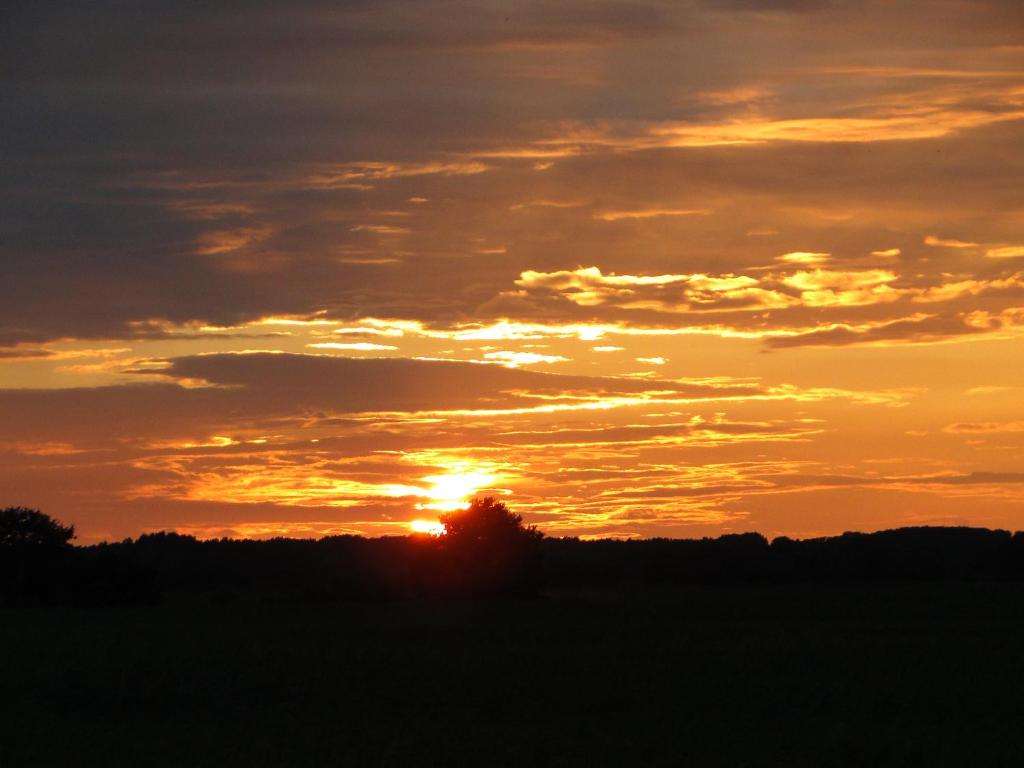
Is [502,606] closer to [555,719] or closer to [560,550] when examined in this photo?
[555,719]

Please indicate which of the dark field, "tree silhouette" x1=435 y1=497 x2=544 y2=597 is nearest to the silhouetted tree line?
"tree silhouette" x1=435 y1=497 x2=544 y2=597

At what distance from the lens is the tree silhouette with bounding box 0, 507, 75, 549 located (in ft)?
224

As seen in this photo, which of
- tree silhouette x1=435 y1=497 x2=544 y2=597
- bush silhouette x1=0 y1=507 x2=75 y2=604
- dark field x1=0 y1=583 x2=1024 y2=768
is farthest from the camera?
tree silhouette x1=435 y1=497 x2=544 y2=597

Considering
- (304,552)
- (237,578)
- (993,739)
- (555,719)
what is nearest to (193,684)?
(555,719)

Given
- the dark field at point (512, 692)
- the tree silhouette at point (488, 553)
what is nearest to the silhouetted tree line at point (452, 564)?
the tree silhouette at point (488, 553)

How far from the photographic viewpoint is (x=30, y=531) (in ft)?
Result: 227

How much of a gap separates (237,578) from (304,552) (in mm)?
17974

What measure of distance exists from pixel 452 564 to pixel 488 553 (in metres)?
2.10

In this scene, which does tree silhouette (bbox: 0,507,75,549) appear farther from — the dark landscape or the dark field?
the dark field

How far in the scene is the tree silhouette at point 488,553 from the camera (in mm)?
75312

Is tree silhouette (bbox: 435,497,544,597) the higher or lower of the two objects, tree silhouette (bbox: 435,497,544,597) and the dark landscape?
the higher

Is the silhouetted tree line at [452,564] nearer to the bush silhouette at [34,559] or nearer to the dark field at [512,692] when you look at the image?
the bush silhouette at [34,559]

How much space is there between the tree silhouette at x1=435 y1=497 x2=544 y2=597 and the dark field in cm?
2152

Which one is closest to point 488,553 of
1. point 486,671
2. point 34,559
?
point 34,559
